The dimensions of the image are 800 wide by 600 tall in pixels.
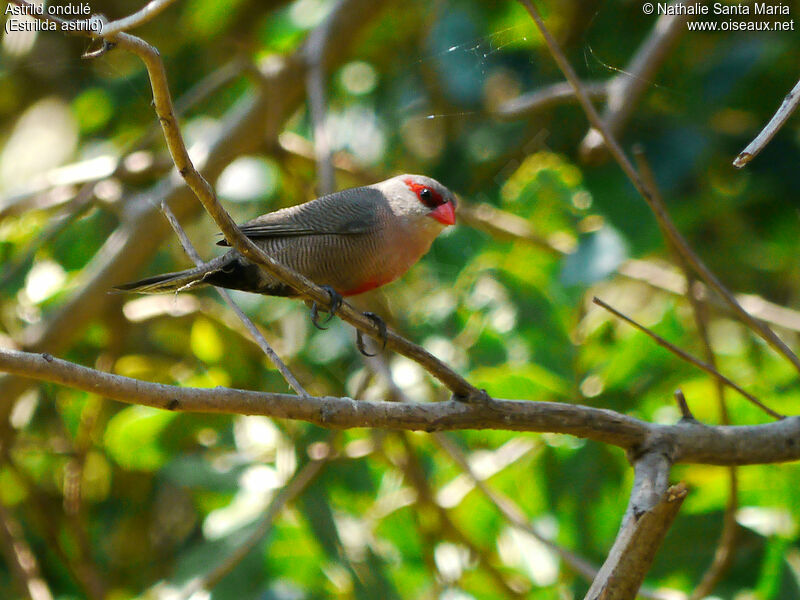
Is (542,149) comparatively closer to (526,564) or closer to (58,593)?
(526,564)

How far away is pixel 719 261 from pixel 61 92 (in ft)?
13.5

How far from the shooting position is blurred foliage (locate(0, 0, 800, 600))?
3691 mm

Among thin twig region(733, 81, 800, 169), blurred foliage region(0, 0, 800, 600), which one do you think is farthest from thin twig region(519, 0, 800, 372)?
blurred foliage region(0, 0, 800, 600)

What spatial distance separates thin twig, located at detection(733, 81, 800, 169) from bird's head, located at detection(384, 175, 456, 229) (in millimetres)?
1630

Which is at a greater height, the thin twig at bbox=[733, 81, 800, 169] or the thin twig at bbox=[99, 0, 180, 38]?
the thin twig at bbox=[99, 0, 180, 38]

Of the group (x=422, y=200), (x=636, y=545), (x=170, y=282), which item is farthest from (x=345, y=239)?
(x=636, y=545)

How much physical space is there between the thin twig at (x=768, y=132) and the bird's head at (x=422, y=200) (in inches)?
64.2

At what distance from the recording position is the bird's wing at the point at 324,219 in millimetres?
2977

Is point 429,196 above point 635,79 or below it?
below

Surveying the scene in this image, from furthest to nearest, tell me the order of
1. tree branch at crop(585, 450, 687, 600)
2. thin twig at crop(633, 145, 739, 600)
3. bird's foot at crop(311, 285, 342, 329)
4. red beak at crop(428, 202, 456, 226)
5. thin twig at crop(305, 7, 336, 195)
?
thin twig at crop(305, 7, 336, 195) < red beak at crop(428, 202, 456, 226) < thin twig at crop(633, 145, 739, 600) < bird's foot at crop(311, 285, 342, 329) < tree branch at crop(585, 450, 687, 600)

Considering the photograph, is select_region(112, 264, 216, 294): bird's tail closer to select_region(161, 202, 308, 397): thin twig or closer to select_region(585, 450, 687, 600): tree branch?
select_region(161, 202, 308, 397): thin twig

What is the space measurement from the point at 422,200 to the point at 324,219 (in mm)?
422

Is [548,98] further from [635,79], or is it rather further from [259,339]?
[259,339]

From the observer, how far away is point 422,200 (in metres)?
3.27
